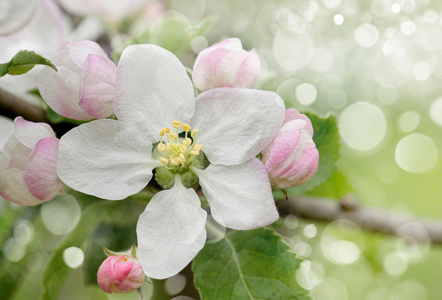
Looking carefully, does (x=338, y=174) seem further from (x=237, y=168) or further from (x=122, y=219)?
(x=237, y=168)

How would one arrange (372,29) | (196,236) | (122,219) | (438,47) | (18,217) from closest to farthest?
(196,236), (122,219), (18,217), (372,29), (438,47)

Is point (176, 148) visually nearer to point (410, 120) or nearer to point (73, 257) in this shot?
point (73, 257)

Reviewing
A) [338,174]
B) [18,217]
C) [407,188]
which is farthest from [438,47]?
[18,217]

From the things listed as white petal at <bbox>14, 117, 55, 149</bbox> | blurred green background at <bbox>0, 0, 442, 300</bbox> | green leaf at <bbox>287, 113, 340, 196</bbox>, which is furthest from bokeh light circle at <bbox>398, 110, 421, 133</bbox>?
white petal at <bbox>14, 117, 55, 149</bbox>

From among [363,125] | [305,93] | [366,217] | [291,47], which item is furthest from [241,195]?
[363,125]

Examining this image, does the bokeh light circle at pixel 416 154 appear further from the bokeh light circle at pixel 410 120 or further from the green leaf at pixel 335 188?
the green leaf at pixel 335 188

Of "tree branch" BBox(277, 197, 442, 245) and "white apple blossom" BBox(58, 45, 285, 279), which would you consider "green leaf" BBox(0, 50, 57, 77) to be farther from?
"tree branch" BBox(277, 197, 442, 245)
